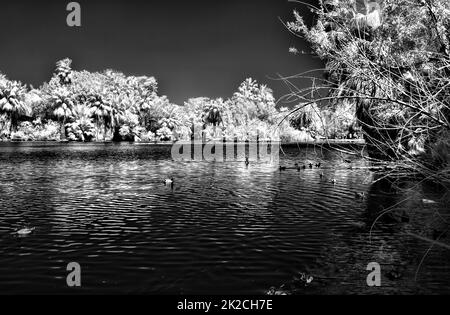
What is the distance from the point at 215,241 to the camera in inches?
510

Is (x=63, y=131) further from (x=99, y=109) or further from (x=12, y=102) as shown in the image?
(x=12, y=102)

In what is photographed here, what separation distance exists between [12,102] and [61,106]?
10.8 metres

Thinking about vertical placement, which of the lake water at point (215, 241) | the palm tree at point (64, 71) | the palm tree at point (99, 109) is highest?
the palm tree at point (64, 71)

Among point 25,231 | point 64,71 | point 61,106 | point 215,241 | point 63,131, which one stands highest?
point 64,71

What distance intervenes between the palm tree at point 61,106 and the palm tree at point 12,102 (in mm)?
7207

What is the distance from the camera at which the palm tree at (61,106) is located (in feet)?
312

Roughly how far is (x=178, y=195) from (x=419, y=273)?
14590 millimetres

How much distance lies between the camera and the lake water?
9422 millimetres

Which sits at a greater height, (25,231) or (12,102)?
(12,102)

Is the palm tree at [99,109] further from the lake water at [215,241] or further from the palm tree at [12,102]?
the lake water at [215,241]

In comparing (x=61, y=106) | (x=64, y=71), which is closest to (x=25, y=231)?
(x=61, y=106)

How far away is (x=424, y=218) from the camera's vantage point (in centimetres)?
1631

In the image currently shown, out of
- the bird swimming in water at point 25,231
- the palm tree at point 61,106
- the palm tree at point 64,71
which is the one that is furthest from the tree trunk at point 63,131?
the bird swimming in water at point 25,231
